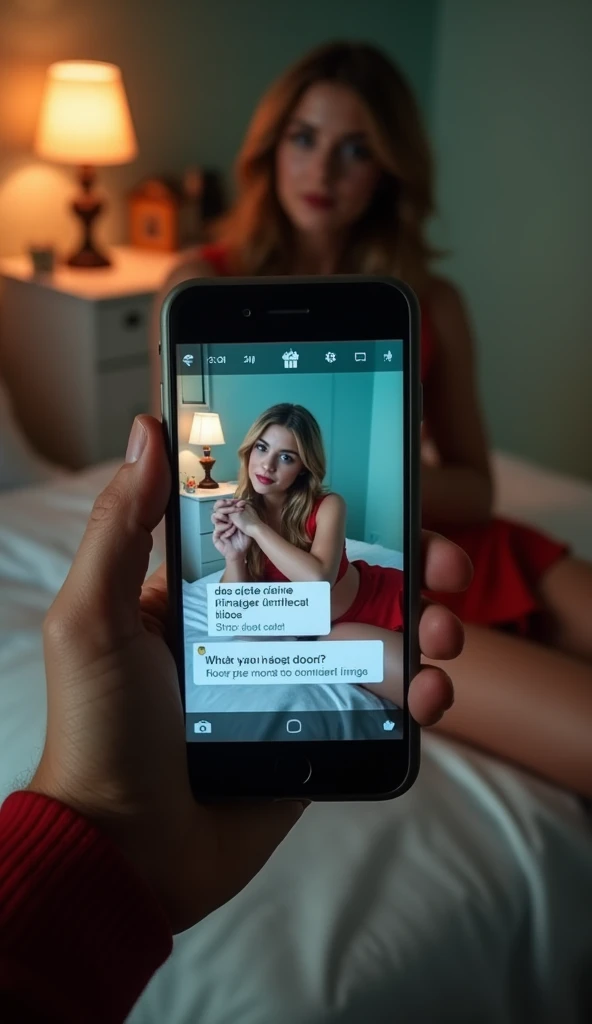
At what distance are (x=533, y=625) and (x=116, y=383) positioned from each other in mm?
1280

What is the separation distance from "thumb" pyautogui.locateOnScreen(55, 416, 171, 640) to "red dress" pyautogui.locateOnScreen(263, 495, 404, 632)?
9cm

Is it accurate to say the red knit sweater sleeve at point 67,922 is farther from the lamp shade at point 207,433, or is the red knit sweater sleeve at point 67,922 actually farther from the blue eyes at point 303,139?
the blue eyes at point 303,139

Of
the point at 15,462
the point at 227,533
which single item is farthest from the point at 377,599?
the point at 15,462

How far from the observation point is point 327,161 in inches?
54.1

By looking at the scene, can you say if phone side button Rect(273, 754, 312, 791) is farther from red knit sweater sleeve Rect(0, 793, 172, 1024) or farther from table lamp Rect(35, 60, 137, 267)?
table lamp Rect(35, 60, 137, 267)

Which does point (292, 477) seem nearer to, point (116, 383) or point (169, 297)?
point (169, 297)

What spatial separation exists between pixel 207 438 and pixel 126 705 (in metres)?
0.17

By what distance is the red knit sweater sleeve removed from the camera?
49cm

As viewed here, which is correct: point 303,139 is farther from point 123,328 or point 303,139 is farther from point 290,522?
point 290,522

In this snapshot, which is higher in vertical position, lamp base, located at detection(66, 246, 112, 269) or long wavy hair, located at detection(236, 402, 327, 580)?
lamp base, located at detection(66, 246, 112, 269)

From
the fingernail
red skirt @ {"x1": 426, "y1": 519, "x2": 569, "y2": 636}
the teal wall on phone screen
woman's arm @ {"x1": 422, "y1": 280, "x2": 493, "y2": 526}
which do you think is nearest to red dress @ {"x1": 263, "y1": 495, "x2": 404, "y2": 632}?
the fingernail

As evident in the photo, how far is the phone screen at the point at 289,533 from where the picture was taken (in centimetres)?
60

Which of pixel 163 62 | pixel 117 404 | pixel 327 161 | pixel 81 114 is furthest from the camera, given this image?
pixel 163 62

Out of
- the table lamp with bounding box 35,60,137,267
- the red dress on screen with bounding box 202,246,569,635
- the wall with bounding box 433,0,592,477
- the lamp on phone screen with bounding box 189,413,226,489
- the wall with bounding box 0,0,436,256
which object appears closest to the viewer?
the lamp on phone screen with bounding box 189,413,226,489
